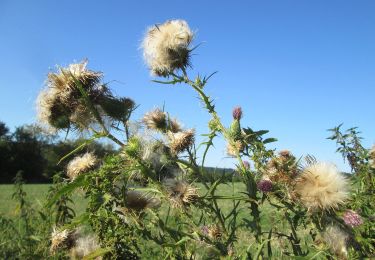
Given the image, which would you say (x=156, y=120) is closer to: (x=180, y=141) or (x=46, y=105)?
(x=180, y=141)

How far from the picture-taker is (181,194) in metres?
1.78

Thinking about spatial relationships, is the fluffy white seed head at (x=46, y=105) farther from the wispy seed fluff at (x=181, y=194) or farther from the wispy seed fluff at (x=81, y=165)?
the wispy seed fluff at (x=181, y=194)

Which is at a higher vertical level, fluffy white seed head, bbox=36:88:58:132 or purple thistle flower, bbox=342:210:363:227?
fluffy white seed head, bbox=36:88:58:132

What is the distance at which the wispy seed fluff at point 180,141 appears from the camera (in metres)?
2.25

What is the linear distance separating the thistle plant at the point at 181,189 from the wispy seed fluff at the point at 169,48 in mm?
134

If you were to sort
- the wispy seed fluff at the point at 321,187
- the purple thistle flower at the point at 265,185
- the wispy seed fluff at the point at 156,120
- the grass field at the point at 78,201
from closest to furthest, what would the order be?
the wispy seed fluff at the point at 321,187
the purple thistle flower at the point at 265,185
the grass field at the point at 78,201
the wispy seed fluff at the point at 156,120

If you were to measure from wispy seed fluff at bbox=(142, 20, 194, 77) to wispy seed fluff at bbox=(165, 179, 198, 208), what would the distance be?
941 millimetres

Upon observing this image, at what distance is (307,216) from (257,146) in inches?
15.1

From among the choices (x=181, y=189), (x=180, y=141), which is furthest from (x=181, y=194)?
(x=180, y=141)

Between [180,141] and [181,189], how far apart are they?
0.50 meters

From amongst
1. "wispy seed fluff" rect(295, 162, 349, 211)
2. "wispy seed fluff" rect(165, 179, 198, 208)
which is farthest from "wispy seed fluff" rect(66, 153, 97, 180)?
"wispy seed fluff" rect(295, 162, 349, 211)

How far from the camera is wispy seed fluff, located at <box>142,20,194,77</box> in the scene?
8.65 feet

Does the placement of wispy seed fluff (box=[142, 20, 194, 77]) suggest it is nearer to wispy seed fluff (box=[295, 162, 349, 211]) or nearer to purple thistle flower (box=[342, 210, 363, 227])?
wispy seed fluff (box=[295, 162, 349, 211])

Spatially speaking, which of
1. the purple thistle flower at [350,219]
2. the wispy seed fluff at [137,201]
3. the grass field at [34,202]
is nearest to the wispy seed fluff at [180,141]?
the wispy seed fluff at [137,201]
